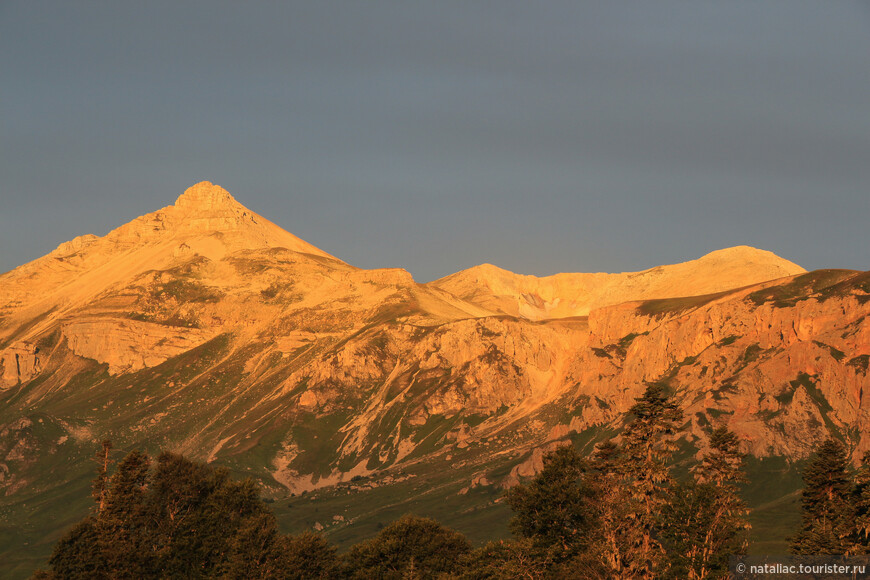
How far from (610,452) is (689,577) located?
48.5 feet

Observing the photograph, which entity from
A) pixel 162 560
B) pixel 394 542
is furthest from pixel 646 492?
pixel 162 560

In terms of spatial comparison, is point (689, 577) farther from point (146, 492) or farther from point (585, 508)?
point (146, 492)

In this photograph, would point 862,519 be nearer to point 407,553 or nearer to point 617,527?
point 617,527

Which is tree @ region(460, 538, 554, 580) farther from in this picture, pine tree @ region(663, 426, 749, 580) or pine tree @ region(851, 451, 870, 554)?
pine tree @ region(851, 451, 870, 554)

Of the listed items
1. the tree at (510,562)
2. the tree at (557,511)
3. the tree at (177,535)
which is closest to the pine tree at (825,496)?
the tree at (557,511)

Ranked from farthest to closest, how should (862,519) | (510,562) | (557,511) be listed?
(557,511) < (862,519) < (510,562)

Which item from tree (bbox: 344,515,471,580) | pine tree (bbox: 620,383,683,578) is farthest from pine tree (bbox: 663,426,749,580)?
tree (bbox: 344,515,471,580)

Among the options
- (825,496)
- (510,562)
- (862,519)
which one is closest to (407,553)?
(510,562)

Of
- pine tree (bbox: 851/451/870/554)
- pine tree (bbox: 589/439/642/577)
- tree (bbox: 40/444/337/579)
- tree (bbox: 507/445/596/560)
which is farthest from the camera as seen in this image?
tree (bbox: 40/444/337/579)

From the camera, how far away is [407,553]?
138875 mm

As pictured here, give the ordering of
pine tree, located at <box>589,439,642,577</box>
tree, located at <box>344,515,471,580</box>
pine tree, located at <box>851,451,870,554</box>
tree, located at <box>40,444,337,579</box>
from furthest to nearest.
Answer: tree, located at <box>344,515,471,580</box>
tree, located at <box>40,444,337,579</box>
pine tree, located at <box>851,451,870,554</box>
pine tree, located at <box>589,439,642,577</box>

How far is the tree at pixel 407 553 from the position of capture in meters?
136

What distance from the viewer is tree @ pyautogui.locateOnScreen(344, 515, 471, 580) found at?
136 meters

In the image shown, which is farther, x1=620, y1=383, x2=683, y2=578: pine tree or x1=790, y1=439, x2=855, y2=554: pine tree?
x1=790, y1=439, x2=855, y2=554: pine tree
